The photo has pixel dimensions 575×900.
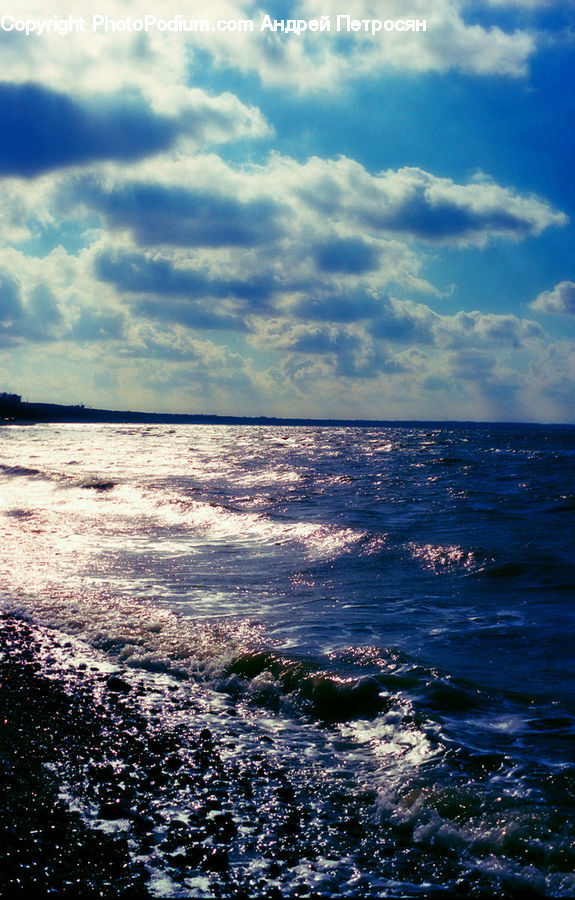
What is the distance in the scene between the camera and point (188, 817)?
5375 millimetres

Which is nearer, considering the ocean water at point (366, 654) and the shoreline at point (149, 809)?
the shoreline at point (149, 809)

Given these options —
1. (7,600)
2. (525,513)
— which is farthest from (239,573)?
(525,513)

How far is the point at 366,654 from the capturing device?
408 inches

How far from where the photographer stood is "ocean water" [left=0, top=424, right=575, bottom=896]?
5.43 metres

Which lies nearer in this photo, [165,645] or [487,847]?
[487,847]

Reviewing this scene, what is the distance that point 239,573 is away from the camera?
1670cm

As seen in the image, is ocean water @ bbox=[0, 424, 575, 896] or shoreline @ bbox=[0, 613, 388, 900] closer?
shoreline @ bbox=[0, 613, 388, 900]

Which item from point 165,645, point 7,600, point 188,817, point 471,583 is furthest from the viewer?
Answer: point 471,583

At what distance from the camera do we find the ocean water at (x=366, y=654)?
543 centimetres

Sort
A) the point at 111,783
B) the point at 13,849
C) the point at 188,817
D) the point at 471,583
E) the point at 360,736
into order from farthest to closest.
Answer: the point at 471,583
the point at 360,736
the point at 111,783
the point at 188,817
the point at 13,849

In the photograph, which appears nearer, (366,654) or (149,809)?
(149,809)

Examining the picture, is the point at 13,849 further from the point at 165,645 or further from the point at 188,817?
the point at 165,645

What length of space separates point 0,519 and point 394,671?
19.7 m

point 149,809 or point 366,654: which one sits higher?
point 149,809
